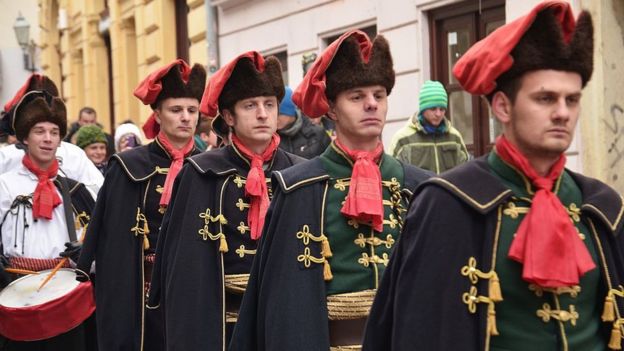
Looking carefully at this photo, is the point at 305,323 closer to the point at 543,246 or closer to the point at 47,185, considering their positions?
the point at 543,246

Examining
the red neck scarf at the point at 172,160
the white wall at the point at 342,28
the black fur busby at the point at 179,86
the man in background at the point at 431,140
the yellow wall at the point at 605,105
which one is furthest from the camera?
the white wall at the point at 342,28

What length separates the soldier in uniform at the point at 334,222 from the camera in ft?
17.3

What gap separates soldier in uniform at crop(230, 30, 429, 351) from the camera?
528 cm

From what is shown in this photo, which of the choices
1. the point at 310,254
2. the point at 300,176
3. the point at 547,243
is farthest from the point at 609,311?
the point at 300,176

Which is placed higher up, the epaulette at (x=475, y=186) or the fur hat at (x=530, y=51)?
the fur hat at (x=530, y=51)

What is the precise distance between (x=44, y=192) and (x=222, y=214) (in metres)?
2.14

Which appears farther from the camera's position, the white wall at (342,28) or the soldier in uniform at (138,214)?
the white wall at (342,28)

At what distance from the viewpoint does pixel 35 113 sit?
8.59 m

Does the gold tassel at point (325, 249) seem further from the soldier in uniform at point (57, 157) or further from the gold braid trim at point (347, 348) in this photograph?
the soldier in uniform at point (57, 157)

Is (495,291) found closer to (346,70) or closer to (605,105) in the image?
(346,70)

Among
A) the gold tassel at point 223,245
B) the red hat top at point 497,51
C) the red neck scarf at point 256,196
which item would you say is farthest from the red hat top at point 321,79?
the red hat top at point 497,51

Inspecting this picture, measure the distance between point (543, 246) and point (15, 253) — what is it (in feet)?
16.9

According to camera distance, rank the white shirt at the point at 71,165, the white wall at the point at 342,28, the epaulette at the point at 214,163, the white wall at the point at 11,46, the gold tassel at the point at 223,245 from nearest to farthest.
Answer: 1. the gold tassel at the point at 223,245
2. the epaulette at the point at 214,163
3. the white shirt at the point at 71,165
4. the white wall at the point at 342,28
5. the white wall at the point at 11,46

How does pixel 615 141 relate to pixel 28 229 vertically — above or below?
above
